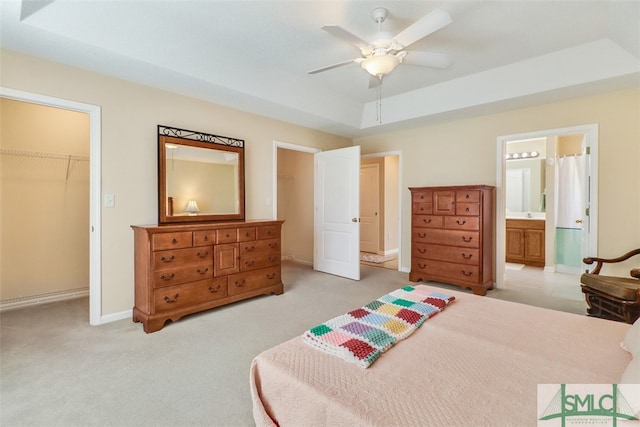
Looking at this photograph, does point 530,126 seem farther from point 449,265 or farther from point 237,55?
point 237,55

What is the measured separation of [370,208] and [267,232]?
3.92 meters

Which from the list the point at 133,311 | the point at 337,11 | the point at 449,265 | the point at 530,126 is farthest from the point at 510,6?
the point at 133,311

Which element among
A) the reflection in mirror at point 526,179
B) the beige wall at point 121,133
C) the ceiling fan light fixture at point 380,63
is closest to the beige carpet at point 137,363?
the beige wall at point 121,133

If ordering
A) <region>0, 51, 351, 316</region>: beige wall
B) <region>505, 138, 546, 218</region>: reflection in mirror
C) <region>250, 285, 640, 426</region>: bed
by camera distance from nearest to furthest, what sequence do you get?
<region>250, 285, 640, 426</region>: bed
<region>0, 51, 351, 316</region>: beige wall
<region>505, 138, 546, 218</region>: reflection in mirror

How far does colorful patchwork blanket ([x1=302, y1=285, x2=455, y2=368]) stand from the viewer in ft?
4.10

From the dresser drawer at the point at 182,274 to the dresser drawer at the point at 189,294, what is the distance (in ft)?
0.16

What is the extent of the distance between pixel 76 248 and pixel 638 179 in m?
6.59

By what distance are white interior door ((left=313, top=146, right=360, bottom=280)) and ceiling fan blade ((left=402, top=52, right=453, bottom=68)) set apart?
6.44 ft

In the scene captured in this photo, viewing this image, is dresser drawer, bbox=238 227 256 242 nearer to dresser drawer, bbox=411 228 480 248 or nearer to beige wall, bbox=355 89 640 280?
dresser drawer, bbox=411 228 480 248

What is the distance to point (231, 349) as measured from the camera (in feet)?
7.89

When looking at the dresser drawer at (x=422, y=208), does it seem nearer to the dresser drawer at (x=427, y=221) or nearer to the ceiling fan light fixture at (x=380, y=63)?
the dresser drawer at (x=427, y=221)

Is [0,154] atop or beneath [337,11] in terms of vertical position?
beneath

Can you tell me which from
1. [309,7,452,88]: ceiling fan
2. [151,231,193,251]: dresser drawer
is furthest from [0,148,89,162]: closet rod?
[309,7,452,88]: ceiling fan

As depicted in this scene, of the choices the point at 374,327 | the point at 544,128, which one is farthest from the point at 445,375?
the point at 544,128
